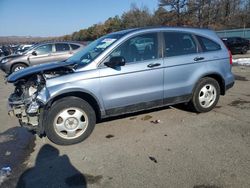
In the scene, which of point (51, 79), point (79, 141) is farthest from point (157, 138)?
point (51, 79)

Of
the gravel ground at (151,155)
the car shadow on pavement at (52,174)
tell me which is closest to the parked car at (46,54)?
the gravel ground at (151,155)

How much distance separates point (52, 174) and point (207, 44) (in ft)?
13.3

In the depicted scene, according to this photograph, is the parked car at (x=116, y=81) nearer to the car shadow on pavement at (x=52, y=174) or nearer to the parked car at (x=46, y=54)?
the car shadow on pavement at (x=52, y=174)

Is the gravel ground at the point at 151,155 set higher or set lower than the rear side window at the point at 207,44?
lower

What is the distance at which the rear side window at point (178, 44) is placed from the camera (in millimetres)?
5555

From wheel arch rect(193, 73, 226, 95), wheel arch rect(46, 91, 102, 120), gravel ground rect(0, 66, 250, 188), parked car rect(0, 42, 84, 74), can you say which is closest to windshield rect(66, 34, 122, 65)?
wheel arch rect(46, 91, 102, 120)

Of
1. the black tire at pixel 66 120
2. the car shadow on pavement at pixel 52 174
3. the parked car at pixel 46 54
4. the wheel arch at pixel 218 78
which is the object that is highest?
the parked car at pixel 46 54

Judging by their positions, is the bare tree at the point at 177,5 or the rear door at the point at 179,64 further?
the bare tree at the point at 177,5

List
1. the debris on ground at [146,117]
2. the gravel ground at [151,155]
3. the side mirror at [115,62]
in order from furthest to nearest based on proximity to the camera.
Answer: the debris on ground at [146,117]
the side mirror at [115,62]
the gravel ground at [151,155]

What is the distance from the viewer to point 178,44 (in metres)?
5.69

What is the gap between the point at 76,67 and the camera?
4934 mm

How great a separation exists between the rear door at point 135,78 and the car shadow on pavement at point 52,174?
1.31 m

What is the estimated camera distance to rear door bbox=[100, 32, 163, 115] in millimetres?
5016

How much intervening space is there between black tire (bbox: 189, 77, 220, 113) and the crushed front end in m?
3.09
